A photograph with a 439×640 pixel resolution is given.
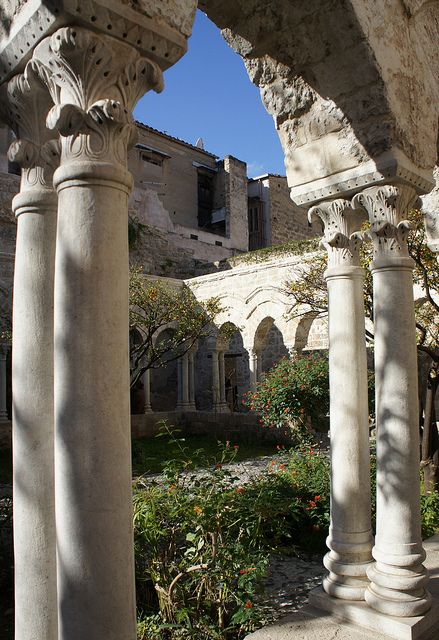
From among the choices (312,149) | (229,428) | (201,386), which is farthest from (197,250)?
(312,149)

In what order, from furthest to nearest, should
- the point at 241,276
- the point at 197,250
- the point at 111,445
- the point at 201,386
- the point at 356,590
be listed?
the point at 197,250
the point at 201,386
the point at 241,276
the point at 356,590
the point at 111,445

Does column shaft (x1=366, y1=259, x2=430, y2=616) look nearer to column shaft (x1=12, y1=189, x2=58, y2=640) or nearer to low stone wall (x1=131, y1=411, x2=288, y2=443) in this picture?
column shaft (x1=12, y1=189, x2=58, y2=640)

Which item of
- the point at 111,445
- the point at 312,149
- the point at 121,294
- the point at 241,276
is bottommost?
the point at 111,445

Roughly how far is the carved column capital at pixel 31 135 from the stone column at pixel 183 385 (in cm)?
1339

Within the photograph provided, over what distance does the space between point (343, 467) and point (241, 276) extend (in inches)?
487

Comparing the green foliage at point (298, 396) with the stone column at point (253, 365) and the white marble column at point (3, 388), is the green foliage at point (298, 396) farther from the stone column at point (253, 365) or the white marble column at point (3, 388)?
the white marble column at point (3, 388)

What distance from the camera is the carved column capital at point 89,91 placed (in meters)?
2.01

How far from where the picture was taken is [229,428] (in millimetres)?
13117

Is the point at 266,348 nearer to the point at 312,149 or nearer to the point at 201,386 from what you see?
the point at 201,386

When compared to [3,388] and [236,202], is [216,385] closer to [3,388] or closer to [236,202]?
[3,388]

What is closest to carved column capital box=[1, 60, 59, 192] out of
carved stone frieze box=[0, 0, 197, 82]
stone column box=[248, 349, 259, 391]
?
carved stone frieze box=[0, 0, 197, 82]

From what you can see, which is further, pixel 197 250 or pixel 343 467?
pixel 197 250

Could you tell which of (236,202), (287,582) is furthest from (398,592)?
(236,202)

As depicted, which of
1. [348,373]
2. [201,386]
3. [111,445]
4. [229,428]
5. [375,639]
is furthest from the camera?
[201,386]
